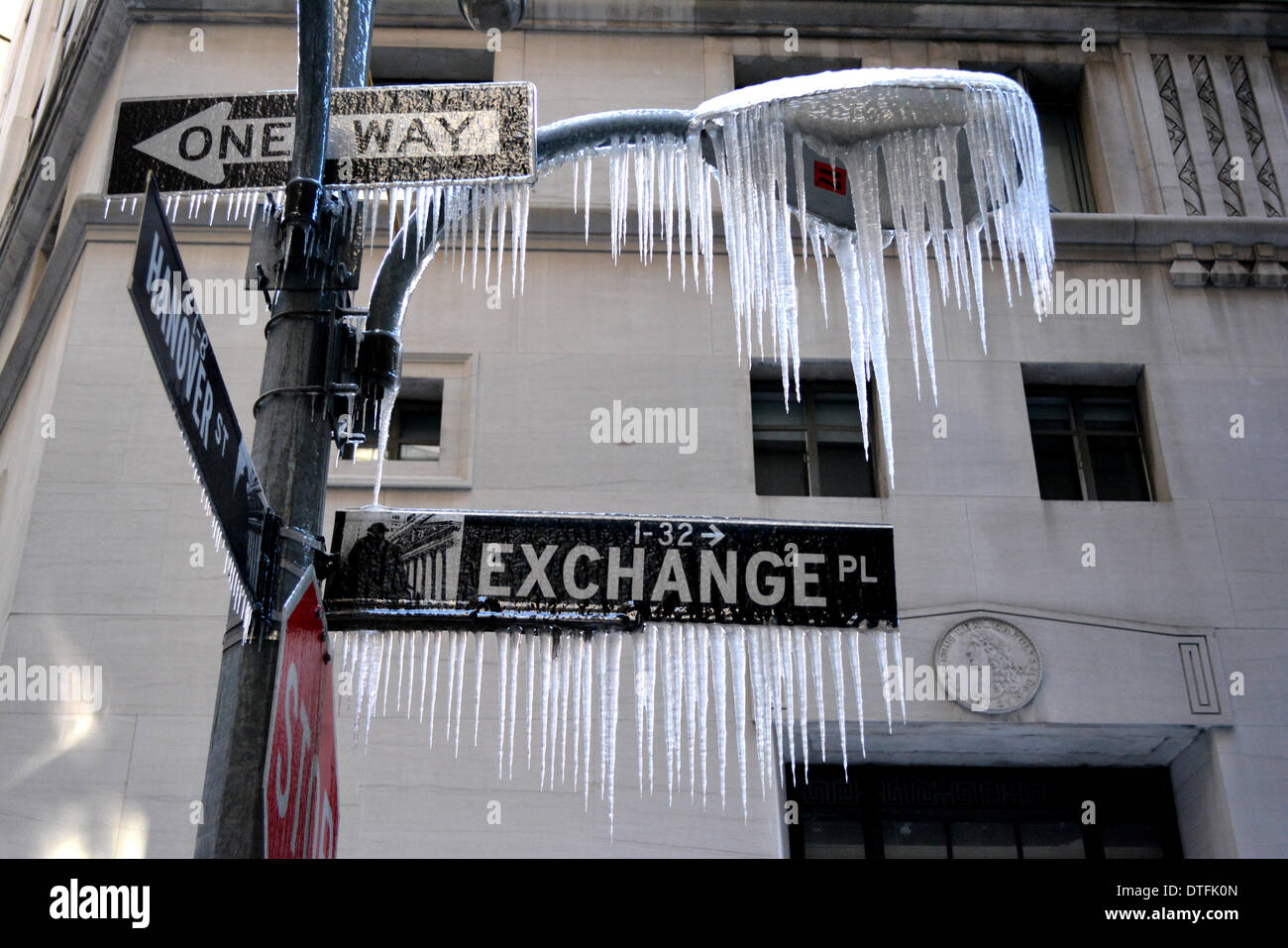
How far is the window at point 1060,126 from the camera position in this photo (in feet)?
43.8

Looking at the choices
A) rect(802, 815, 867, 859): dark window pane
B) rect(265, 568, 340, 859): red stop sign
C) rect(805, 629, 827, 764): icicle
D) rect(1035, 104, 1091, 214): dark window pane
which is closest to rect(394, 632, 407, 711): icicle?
rect(805, 629, 827, 764): icicle

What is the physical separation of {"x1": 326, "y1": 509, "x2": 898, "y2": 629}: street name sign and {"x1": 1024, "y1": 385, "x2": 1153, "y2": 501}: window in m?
7.19

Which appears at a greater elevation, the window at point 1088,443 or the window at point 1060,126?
the window at point 1060,126

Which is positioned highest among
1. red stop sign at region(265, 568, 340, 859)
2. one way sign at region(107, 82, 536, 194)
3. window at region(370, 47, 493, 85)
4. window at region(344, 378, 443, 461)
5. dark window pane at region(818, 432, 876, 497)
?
window at region(370, 47, 493, 85)

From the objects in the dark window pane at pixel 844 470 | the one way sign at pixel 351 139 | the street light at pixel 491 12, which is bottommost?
the one way sign at pixel 351 139

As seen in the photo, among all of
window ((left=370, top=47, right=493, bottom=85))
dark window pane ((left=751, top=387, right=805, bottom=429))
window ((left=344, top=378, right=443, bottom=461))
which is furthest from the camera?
window ((left=370, top=47, right=493, bottom=85))

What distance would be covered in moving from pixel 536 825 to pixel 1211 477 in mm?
A: 6376

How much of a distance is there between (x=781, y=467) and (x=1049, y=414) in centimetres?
256

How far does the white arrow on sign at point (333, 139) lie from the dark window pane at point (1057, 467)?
7742 millimetres

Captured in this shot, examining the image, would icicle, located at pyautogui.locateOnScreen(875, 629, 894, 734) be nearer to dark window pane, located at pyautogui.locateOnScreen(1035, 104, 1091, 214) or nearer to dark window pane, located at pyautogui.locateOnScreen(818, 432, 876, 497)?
dark window pane, located at pyautogui.locateOnScreen(818, 432, 876, 497)

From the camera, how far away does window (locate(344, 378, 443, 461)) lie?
11336mm

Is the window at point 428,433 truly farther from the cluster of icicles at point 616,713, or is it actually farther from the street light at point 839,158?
the street light at point 839,158

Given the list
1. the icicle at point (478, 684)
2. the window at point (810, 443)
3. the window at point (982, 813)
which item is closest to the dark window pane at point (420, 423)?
the icicle at point (478, 684)
